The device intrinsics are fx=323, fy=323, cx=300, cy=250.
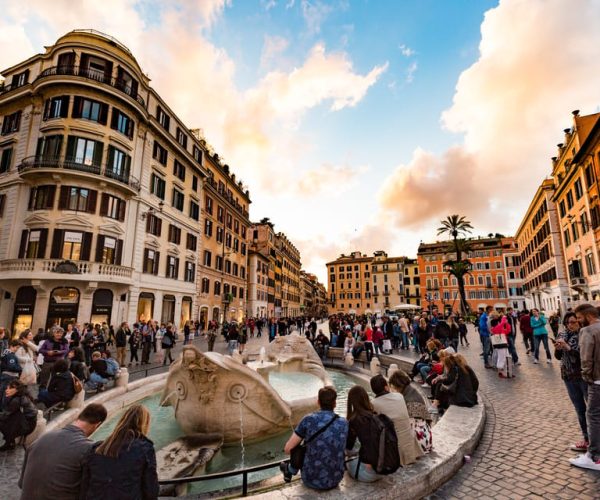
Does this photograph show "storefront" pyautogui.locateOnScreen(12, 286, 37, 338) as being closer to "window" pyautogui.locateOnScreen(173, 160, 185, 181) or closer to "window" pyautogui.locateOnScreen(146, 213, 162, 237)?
"window" pyautogui.locateOnScreen(146, 213, 162, 237)

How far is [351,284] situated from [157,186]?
7999 centimetres

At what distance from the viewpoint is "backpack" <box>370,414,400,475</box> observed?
11.2 feet

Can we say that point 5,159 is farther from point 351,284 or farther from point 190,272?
point 351,284

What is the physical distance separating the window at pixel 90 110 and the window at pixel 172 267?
11.5 m

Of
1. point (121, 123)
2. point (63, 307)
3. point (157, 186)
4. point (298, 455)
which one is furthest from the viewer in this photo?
point (157, 186)

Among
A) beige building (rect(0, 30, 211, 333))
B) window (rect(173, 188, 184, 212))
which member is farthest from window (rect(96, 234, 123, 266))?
window (rect(173, 188, 184, 212))

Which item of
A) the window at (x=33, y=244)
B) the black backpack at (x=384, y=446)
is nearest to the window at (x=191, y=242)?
the window at (x=33, y=244)

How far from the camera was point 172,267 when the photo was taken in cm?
2858

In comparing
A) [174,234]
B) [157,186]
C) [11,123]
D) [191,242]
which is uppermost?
[11,123]

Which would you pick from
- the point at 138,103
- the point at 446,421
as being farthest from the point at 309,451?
the point at 138,103

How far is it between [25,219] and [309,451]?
25.1 m

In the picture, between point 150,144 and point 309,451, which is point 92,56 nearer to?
point 150,144

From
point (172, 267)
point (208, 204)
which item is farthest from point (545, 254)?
point (172, 267)

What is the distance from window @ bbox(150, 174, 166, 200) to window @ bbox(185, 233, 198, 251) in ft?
16.3
